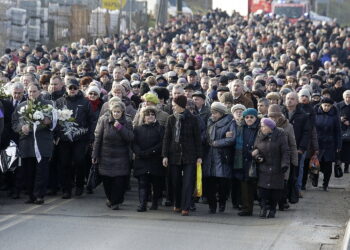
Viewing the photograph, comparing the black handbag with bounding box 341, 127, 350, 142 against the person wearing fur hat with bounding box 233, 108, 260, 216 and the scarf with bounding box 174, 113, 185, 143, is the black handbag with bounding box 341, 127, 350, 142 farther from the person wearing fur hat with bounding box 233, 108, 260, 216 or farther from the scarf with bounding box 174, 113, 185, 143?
the scarf with bounding box 174, 113, 185, 143

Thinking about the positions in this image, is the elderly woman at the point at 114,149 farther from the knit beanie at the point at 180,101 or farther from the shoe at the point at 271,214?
the shoe at the point at 271,214

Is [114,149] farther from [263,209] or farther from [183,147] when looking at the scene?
[263,209]

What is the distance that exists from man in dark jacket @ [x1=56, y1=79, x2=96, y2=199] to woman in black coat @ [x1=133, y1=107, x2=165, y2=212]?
133 cm

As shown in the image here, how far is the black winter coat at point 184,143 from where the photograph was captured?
14.4m

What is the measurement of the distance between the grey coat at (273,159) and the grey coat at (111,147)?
6.20 feet

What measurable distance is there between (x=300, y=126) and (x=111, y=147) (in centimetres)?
354

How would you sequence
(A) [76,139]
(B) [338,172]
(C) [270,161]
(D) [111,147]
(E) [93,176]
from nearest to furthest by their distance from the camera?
(C) [270,161], (D) [111,147], (E) [93,176], (A) [76,139], (B) [338,172]

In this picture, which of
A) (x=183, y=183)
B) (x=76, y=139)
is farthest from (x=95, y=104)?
(x=183, y=183)

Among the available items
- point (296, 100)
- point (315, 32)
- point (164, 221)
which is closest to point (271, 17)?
point (315, 32)

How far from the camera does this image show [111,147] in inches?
573

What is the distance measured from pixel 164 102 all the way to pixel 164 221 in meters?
3.15

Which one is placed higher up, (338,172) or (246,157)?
(246,157)

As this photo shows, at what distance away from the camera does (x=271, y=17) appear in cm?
4891

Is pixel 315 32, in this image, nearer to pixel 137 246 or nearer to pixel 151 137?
pixel 151 137
